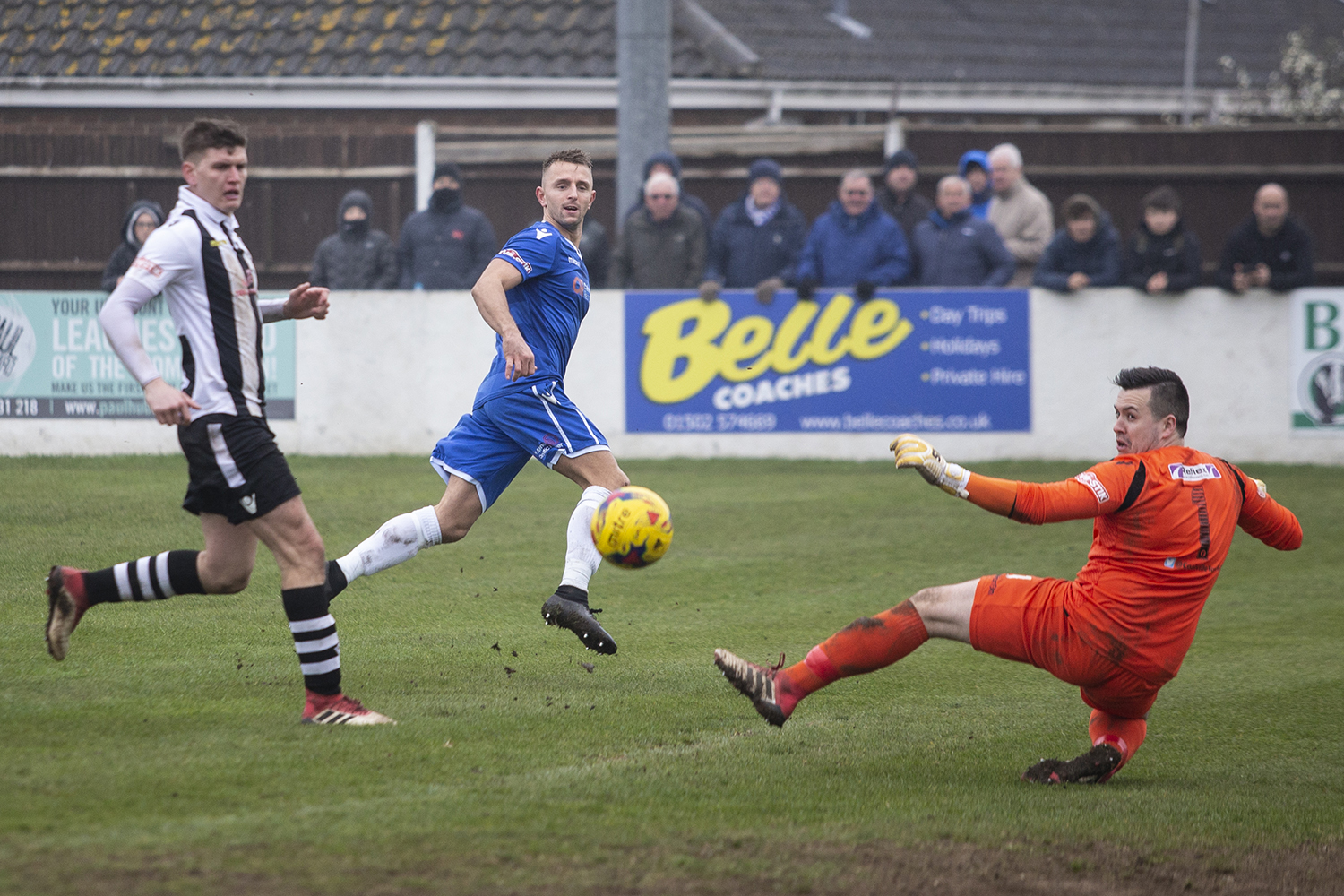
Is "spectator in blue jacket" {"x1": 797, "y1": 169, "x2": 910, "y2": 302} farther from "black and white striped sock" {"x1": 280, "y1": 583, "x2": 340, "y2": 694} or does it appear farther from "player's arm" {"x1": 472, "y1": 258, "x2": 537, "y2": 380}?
"black and white striped sock" {"x1": 280, "y1": 583, "x2": 340, "y2": 694}

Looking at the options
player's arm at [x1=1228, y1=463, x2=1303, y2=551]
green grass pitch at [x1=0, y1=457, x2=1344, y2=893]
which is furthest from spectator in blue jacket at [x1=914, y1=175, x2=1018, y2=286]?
player's arm at [x1=1228, y1=463, x2=1303, y2=551]

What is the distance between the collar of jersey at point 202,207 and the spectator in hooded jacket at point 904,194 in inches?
364

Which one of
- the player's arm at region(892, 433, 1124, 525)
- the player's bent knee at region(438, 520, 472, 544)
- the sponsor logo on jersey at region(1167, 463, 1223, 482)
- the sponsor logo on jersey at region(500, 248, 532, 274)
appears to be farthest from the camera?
the player's bent knee at region(438, 520, 472, 544)

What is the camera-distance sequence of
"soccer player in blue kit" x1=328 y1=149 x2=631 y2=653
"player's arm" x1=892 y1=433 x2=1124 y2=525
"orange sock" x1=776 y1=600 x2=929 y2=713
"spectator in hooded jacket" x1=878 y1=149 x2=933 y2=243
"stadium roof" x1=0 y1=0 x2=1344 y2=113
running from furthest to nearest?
"stadium roof" x1=0 y1=0 x2=1344 y2=113 < "spectator in hooded jacket" x1=878 y1=149 x2=933 y2=243 < "soccer player in blue kit" x1=328 y1=149 x2=631 y2=653 < "orange sock" x1=776 y1=600 x2=929 y2=713 < "player's arm" x1=892 y1=433 x2=1124 y2=525

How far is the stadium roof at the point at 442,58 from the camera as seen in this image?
1928cm

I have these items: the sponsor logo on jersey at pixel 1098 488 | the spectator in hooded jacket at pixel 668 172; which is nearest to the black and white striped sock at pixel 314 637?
the sponsor logo on jersey at pixel 1098 488

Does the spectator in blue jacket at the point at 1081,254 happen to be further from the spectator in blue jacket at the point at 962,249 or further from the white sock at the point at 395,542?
the white sock at the point at 395,542

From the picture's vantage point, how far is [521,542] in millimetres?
9727

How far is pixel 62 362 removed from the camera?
13.0m

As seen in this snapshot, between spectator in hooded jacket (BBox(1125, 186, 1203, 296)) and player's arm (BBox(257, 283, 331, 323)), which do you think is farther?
spectator in hooded jacket (BBox(1125, 186, 1203, 296))

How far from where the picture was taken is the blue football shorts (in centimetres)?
663

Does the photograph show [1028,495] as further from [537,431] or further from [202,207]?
[202,207]

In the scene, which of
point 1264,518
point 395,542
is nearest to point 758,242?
point 395,542

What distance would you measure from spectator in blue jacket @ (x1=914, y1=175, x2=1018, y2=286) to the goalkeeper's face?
8.46 meters
